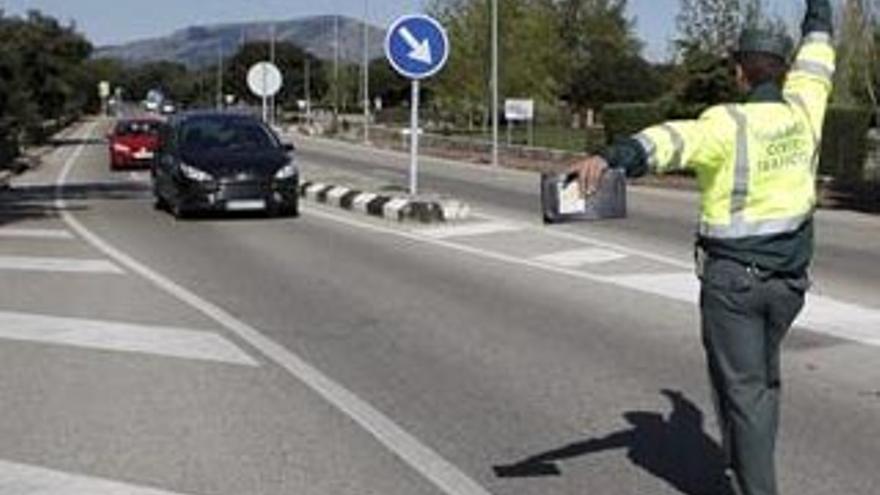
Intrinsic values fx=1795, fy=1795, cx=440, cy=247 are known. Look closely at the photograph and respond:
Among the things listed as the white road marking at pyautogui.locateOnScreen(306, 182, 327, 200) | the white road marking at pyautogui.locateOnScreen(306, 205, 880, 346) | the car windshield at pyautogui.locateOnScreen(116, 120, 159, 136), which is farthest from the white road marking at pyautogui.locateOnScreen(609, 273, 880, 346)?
the car windshield at pyautogui.locateOnScreen(116, 120, 159, 136)

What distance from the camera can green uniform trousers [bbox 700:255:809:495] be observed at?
6.57 meters

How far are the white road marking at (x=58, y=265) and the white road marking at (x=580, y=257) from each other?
4.33 m

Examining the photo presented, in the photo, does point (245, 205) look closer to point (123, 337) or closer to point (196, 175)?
point (196, 175)

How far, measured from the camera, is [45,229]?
22906 mm

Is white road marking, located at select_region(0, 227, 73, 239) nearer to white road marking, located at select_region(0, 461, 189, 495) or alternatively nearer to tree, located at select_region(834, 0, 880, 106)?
white road marking, located at select_region(0, 461, 189, 495)

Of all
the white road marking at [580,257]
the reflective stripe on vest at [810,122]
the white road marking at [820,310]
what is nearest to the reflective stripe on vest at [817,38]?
the reflective stripe on vest at [810,122]

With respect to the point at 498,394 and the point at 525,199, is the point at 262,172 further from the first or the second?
the point at 498,394

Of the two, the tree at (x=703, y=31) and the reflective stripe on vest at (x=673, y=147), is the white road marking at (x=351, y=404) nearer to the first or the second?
the reflective stripe on vest at (x=673, y=147)

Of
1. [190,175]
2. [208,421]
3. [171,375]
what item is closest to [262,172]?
[190,175]

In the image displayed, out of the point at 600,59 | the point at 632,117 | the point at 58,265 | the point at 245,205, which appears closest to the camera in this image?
the point at 58,265

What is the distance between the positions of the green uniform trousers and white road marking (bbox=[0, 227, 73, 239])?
51.7 feet

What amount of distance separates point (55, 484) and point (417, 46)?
1808 centimetres

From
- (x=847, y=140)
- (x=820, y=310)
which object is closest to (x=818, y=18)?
(x=820, y=310)

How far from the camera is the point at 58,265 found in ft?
58.3
